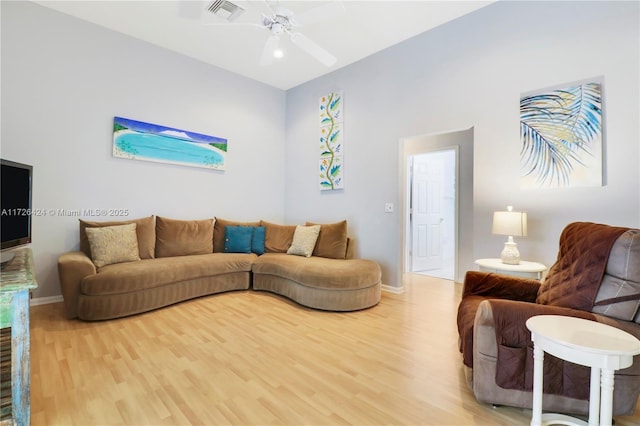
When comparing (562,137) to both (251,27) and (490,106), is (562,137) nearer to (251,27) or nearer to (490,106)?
(490,106)

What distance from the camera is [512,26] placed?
2.86 m

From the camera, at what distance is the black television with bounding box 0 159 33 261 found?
71.6 inches

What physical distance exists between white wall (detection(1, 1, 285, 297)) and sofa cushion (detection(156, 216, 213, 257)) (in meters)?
0.30

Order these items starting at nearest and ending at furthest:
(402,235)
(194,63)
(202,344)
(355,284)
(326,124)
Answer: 1. (202,344)
2. (355,284)
3. (402,235)
4. (194,63)
5. (326,124)

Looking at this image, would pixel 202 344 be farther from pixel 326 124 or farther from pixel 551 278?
pixel 326 124

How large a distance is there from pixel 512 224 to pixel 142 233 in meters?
3.84

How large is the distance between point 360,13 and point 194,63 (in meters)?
2.45

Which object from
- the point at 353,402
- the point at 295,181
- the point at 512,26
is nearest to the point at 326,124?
the point at 295,181

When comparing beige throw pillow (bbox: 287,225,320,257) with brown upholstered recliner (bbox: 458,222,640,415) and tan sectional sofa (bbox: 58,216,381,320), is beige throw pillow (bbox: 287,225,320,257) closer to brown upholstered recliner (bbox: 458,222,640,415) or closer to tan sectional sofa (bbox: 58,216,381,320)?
tan sectional sofa (bbox: 58,216,381,320)

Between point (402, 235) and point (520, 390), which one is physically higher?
point (402, 235)

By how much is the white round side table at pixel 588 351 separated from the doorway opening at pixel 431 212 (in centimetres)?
352

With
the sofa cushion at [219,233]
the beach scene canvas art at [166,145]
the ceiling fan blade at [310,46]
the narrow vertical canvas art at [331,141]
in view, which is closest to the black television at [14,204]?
the beach scene canvas art at [166,145]

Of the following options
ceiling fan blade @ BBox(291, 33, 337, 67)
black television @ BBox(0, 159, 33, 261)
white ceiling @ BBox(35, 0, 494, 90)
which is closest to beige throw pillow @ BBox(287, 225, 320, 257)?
ceiling fan blade @ BBox(291, 33, 337, 67)

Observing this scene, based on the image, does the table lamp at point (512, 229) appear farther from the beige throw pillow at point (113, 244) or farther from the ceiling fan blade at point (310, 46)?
the beige throw pillow at point (113, 244)
